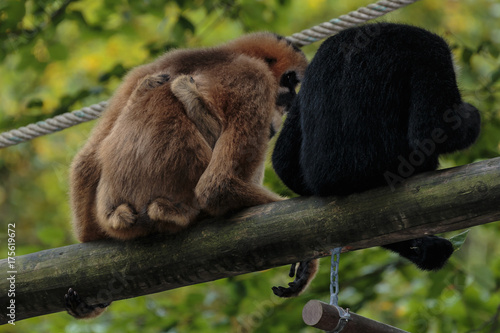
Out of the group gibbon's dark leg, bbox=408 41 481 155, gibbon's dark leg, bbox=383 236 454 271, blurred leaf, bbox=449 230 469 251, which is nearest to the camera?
gibbon's dark leg, bbox=408 41 481 155

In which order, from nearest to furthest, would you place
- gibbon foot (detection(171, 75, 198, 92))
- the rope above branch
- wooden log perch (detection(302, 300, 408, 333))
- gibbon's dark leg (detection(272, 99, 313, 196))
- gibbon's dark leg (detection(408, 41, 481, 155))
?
1. wooden log perch (detection(302, 300, 408, 333))
2. gibbon's dark leg (detection(408, 41, 481, 155))
3. gibbon foot (detection(171, 75, 198, 92))
4. gibbon's dark leg (detection(272, 99, 313, 196))
5. the rope above branch

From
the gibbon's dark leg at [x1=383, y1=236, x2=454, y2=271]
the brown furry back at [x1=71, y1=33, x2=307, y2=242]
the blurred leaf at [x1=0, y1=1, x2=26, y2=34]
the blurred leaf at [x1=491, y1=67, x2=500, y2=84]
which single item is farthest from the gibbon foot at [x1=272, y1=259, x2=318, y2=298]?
the blurred leaf at [x1=0, y1=1, x2=26, y2=34]

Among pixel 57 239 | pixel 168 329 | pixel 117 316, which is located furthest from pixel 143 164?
pixel 117 316

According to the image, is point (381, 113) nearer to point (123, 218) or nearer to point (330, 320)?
point (330, 320)

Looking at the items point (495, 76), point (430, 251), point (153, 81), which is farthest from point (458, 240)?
point (495, 76)

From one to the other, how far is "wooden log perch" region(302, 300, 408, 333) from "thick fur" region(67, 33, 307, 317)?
80cm

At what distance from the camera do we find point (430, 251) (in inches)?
119

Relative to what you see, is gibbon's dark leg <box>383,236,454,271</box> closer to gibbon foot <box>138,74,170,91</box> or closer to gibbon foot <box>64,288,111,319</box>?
gibbon foot <box>138,74,170,91</box>

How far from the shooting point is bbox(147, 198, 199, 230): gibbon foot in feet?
10.0

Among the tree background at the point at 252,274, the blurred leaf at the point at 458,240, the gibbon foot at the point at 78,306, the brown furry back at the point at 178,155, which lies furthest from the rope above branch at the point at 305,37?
the blurred leaf at the point at 458,240

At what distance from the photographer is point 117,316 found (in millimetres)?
5727

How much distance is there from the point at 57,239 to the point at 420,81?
3.23 m

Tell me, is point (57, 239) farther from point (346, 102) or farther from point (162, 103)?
point (346, 102)

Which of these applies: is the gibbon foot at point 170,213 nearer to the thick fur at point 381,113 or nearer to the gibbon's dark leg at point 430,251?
the thick fur at point 381,113
